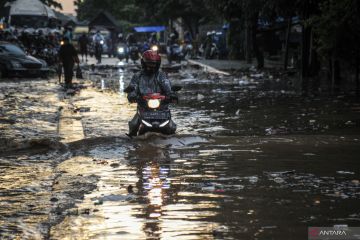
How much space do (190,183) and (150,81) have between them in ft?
9.92

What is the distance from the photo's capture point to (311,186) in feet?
25.6

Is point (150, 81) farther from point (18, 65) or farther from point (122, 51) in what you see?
point (122, 51)

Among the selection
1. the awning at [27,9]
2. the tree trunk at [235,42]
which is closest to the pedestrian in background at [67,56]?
the tree trunk at [235,42]

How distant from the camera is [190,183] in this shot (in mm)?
8141

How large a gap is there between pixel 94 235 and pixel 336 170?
3850 mm

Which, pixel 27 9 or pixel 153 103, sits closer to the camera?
pixel 153 103

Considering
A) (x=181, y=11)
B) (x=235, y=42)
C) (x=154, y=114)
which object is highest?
(x=181, y=11)

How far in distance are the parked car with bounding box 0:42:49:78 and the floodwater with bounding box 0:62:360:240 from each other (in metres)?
15.9

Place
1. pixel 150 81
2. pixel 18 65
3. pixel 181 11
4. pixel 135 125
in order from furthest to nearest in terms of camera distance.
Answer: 1. pixel 181 11
2. pixel 18 65
3. pixel 135 125
4. pixel 150 81

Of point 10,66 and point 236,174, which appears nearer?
point 236,174

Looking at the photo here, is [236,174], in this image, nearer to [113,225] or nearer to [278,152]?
[278,152]

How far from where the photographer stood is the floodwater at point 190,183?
20.6ft

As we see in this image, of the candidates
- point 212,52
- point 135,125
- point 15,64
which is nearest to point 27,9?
point 212,52

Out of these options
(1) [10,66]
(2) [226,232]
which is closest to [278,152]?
(2) [226,232]
